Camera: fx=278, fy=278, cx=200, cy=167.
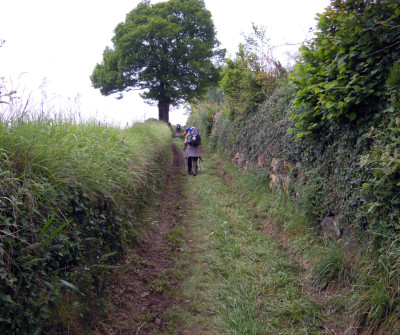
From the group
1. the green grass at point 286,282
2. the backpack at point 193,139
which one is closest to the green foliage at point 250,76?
the backpack at point 193,139

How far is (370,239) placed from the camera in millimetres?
2979

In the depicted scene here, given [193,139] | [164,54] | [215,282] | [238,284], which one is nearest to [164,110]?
[164,54]

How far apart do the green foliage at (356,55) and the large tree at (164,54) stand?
19.4m

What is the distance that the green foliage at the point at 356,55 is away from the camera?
126 inches

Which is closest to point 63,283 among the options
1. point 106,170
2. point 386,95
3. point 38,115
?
point 106,170

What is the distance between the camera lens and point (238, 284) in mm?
3506

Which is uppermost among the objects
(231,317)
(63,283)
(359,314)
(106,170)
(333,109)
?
(333,109)

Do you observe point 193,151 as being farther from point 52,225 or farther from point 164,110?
point 164,110

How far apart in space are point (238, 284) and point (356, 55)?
3.19 m

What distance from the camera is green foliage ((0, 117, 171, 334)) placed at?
1.96 m

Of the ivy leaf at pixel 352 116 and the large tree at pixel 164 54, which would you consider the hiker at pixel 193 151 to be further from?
the large tree at pixel 164 54

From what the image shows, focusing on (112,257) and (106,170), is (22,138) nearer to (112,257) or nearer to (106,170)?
(106,170)

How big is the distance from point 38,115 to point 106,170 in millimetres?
1166

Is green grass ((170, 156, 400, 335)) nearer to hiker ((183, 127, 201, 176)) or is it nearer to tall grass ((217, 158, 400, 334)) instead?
tall grass ((217, 158, 400, 334))
